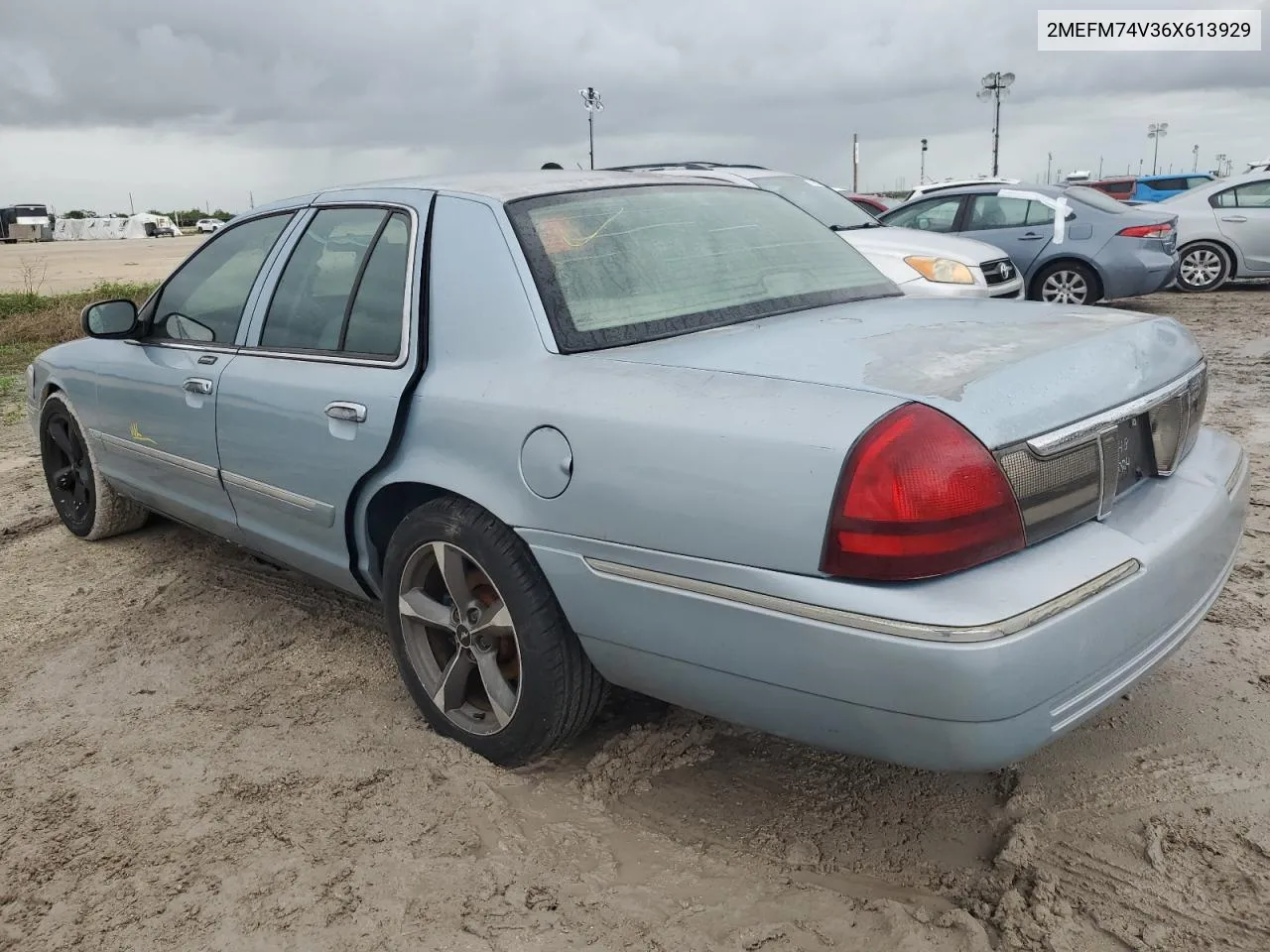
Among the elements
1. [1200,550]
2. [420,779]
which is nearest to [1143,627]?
[1200,550]

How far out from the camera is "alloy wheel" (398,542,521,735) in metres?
2.70

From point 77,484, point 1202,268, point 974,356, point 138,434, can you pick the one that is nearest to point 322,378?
point 138,434

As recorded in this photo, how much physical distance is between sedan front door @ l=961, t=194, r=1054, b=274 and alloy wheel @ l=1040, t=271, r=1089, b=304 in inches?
11.7

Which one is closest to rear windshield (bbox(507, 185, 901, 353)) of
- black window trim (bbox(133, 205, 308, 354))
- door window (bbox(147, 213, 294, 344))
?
black window trim (bbox(133, 205, 308, 354))

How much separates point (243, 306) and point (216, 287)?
333mm

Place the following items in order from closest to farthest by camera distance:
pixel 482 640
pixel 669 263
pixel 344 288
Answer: pixel 482 640
pixel 669 263
pixel 344 288

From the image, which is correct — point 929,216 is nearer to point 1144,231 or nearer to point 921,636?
point 1144,231

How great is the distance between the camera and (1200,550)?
2.34 metres

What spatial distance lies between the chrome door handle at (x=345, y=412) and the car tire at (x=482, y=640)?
1.03ft

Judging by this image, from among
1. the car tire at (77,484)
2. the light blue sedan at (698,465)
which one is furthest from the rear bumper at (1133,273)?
the car tire at (77,484)

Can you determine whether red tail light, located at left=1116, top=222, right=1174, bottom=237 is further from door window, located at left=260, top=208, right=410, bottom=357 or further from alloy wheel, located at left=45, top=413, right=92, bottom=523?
alloy wheel, located at left=45, top=413, right=92, bottom=523

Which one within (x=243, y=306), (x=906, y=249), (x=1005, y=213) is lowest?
(x=243, y=306)

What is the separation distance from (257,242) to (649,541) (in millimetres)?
2196

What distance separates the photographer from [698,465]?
82.4 inches
